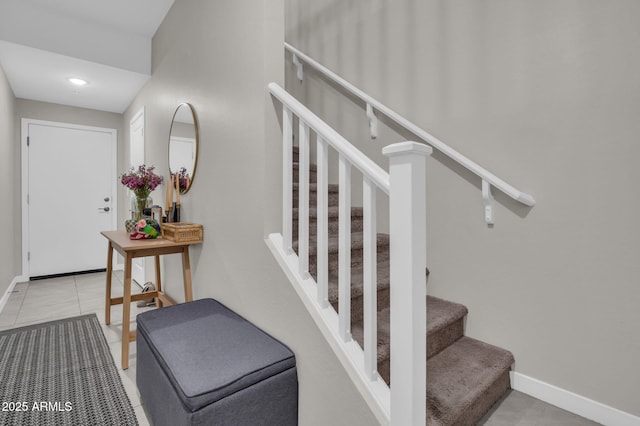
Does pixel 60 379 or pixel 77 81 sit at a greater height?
pixel 77 81

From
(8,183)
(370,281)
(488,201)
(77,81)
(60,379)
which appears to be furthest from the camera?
(8,183)

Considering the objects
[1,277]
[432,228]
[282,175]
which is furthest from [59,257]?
[432,228]

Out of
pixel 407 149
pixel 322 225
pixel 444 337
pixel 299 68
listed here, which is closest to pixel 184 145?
pixel 299 68

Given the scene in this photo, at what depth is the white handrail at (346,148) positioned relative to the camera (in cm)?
102

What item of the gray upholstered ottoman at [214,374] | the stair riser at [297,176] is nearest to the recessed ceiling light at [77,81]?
the stair riser at [297,176]

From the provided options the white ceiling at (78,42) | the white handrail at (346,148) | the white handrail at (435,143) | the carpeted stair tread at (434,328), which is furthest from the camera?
the white ceiling at (78,42)

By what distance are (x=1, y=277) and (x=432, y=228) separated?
4.16m

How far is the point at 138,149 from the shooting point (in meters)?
4.05

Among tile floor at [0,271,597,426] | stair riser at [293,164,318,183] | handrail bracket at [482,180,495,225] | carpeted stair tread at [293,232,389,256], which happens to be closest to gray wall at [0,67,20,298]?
tile floor at [0,271,597,426]

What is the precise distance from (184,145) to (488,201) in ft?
7.29

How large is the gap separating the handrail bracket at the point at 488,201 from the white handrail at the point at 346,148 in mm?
880

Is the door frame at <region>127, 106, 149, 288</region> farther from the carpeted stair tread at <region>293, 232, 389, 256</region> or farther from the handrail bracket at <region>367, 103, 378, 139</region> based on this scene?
the handrail bracket at <region>367, 103, 378, 139</region>

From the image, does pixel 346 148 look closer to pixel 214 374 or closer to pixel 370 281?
pixel 370 281

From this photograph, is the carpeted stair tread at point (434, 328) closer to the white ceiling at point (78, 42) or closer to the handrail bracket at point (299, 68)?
the handrail bracket at point (299, 68)
